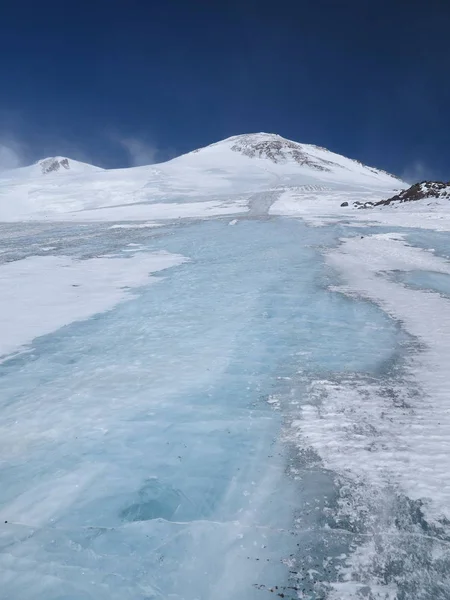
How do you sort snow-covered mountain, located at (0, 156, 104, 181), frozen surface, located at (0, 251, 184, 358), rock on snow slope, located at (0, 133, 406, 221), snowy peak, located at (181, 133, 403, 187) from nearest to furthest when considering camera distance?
1. frozen surface, located at (0, 251, 184, 358)
2. rock on snow slope, located at (0, 133, 406, 221)
3. snowy peak, located at (181, 133, 403, 187)
4. snow-covered mountain, located at (0, 156, 104, 181)

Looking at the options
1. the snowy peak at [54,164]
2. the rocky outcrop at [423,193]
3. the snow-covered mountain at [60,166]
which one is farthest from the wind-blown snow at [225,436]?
the snowy peak at [54,164]

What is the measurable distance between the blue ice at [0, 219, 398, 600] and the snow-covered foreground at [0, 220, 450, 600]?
0.01m

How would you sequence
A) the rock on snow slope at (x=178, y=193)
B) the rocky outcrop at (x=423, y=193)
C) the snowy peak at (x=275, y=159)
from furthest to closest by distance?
the snowy peak at (x=275, y=159), the rock on snow slope at (x=178, y=193), the rocky outcrop at (x=423, y=193)

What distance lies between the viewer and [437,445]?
3.23 metres

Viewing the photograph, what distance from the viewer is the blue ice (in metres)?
2.38

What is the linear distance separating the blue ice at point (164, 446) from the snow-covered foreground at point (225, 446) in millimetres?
12

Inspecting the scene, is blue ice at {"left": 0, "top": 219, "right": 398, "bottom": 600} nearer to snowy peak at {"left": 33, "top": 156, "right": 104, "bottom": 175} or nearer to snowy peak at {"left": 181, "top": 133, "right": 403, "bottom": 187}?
snowy peak at {"left": 181, "top": 133, "right": 403, "bottom": 187}

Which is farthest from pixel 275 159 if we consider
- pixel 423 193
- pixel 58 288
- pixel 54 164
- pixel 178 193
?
pixel 54 164

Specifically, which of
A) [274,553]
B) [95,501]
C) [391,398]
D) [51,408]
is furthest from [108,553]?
[391,398]

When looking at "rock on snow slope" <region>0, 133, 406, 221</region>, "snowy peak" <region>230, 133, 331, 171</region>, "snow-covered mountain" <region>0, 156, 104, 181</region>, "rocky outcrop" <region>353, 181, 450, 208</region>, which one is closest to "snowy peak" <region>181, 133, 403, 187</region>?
"snowy peak" <region>230, 133, 331, 171</region>

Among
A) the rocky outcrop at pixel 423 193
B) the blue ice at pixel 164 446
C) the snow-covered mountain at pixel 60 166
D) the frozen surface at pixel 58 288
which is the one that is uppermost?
the snow-covered mountain at pixel 60 166

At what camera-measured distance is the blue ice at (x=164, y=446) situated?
238 centimetres

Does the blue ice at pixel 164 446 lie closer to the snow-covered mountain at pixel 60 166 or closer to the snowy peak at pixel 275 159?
the snowy peak at pixel 275 159

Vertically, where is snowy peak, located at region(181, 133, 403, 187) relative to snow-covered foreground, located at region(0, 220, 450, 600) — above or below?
above
